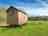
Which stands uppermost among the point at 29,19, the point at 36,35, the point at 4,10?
the point at 4,10

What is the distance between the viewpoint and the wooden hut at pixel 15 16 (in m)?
1.57

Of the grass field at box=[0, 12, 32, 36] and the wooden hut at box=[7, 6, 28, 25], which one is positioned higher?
the wooden hut at box=[7, 6, 28, 25]

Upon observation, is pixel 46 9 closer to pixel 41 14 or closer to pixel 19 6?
pixel 41 14

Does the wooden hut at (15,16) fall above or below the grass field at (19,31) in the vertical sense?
above

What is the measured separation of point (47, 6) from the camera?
1575 millimetres

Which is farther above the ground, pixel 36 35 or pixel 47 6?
pixel 47 6

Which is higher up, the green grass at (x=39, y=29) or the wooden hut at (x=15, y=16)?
the wooden hut at (x=15, y=16)

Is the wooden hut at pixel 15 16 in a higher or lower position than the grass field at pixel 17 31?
higher

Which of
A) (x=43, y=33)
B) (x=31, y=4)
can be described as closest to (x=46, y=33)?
(x=43, y=33)

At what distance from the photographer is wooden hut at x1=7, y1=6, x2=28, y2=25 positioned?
157 centimetres

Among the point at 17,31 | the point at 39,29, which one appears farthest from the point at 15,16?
the point at 39,29

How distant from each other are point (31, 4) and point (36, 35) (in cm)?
40

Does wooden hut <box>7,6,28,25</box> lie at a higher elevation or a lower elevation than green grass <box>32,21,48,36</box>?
higher

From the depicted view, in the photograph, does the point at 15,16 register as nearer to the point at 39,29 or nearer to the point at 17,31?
the point at 17,31
